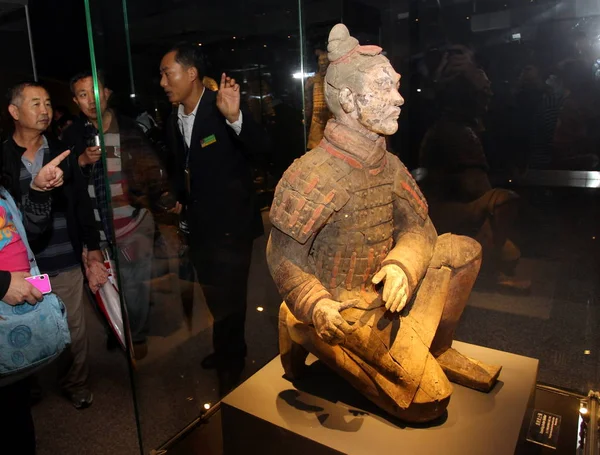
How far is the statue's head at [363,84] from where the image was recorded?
6.07 ft

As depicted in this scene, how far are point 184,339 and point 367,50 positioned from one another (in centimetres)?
163

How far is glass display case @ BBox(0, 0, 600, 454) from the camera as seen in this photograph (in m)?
2.27

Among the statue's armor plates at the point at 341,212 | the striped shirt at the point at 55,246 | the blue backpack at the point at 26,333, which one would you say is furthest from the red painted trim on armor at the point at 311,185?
the striped shirt at the point at 55,246

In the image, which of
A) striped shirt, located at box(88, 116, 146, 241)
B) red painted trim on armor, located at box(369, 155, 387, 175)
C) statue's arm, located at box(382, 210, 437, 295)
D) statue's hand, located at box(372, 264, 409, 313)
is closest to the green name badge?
striped shirt, located at box(88, 116, 146, 241)

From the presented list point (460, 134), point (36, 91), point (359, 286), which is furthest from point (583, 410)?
point (36, 91)

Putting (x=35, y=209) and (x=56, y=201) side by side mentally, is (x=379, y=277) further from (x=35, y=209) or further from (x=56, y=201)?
(x=56, y=201)

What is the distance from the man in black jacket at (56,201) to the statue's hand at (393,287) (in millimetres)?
1529

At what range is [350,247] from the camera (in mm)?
1958

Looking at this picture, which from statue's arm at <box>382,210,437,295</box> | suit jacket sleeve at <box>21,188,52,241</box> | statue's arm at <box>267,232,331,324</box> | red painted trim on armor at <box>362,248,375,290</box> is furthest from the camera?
suit jacket sleeve at <box>21,188,52,241</box>

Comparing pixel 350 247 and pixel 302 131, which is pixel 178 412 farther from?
pixel 302 131

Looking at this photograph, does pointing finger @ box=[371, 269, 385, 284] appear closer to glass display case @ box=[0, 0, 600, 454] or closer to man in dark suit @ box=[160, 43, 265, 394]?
glass display case @ box=[0, 0, 600, 454]

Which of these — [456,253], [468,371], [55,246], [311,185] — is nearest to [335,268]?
[311,185]

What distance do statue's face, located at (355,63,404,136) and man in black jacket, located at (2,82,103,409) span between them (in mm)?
1435

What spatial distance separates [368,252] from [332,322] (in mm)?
400
